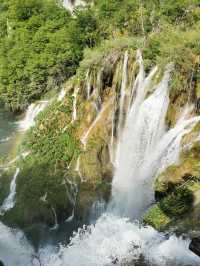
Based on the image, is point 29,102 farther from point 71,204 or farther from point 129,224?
point 129,224

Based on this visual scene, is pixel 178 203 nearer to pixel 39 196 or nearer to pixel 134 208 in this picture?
pixel 134 208

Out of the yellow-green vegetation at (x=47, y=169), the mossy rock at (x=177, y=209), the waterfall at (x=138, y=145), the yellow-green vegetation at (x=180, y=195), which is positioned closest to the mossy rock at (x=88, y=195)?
the waterfall at (x=138, y=145)

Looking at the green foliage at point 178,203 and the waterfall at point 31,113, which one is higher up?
the green foliage at point 178,203

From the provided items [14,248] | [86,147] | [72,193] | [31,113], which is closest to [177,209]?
[72,193]

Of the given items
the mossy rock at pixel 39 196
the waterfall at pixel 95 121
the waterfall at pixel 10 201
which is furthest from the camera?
the waterfall at pixel 95 121

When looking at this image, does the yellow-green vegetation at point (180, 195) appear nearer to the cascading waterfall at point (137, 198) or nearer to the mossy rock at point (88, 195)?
the cascading waterfall at point (137, 198)

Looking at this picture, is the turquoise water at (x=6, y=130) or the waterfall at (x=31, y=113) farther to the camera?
the waterfall at (x=31, y=113)
